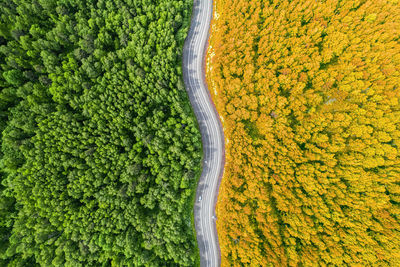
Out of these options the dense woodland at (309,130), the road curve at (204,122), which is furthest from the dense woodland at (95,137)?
the dense woodland at (309,130)

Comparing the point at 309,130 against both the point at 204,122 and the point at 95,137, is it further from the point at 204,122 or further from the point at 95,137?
the point at 95,137

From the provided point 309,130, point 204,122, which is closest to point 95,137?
point 204,122

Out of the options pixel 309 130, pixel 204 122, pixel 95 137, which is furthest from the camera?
pixel 204 122

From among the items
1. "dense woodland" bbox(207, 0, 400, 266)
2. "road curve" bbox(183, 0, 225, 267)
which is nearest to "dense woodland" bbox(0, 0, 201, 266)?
"road curve" bbox(183, 0, 225, 267)

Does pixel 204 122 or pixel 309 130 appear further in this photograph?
pixel 204 122

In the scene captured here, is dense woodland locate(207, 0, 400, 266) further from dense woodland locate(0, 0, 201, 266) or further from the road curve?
dense woodland locate(0, 0, 201, 266)

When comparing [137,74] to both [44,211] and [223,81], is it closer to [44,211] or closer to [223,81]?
[223,81]
